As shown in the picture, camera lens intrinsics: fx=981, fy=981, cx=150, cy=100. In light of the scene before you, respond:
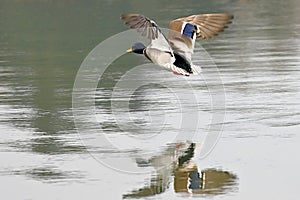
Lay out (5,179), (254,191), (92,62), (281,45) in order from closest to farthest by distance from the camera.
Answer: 1. (254,191)
2. (5,179)
3. (92,62)
4. (281,45)

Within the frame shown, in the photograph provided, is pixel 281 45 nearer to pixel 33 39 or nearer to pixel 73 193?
pixel 33 39

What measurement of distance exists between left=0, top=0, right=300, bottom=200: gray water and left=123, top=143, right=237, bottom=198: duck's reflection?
1 cm

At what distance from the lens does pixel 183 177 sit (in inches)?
393

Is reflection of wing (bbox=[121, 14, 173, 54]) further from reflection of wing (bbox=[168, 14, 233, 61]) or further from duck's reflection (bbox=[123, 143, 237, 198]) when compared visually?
duck's reflection (bbox=[123, 143, 237, 198])

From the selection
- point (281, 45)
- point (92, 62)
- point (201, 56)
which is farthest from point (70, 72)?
point (281, 45)

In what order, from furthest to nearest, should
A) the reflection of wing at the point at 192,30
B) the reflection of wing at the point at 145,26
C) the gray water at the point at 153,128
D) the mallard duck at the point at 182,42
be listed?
the reflection of wing at the point at 192,30, the mallard duck at the point at 182,42, the gray water at the point at 153,128, the reflection of wing at the point at 145,26

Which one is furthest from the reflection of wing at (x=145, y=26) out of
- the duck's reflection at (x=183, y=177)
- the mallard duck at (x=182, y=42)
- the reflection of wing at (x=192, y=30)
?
the duck's reflection at (x=183, y=177)

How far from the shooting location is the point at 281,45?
822 inches

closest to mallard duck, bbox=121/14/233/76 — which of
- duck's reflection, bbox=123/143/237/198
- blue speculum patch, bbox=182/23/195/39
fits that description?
blue speculum patch, bbox=182/23/195/39

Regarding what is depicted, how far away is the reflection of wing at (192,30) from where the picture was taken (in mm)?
10242

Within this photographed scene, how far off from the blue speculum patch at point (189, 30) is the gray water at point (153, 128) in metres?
1.39

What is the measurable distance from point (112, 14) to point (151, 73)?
12531mm

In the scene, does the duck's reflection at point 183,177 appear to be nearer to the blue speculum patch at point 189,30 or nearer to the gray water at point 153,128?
the gray water at point 153,128

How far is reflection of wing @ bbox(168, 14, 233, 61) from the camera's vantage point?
10242 mm
